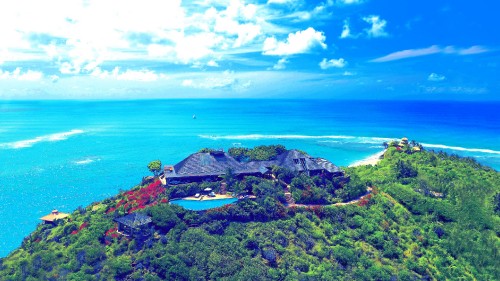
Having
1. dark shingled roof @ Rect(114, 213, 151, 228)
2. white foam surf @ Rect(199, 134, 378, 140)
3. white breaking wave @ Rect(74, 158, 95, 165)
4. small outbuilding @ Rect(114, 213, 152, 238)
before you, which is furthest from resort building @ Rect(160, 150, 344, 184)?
white foam surf @ Rect(199, 134, 378, 140)

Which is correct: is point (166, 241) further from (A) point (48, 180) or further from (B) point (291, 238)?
(A) point (48, 180)

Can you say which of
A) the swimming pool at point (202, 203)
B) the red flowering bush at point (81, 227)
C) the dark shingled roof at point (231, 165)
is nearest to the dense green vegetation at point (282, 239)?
the red flowering bush at point (81, 227)

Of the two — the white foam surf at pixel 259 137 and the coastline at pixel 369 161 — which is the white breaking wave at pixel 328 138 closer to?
the white foam surf at pixel 259 137

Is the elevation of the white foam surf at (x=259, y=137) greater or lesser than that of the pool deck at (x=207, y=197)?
lesser

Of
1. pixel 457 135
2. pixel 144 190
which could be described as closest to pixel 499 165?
pixel 457 135

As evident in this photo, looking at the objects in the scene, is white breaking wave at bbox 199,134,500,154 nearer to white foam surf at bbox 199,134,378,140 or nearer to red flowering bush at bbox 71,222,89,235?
white foam surf at bbox 199,134,378,140

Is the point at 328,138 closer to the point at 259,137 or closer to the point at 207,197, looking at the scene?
the point at 259,137
